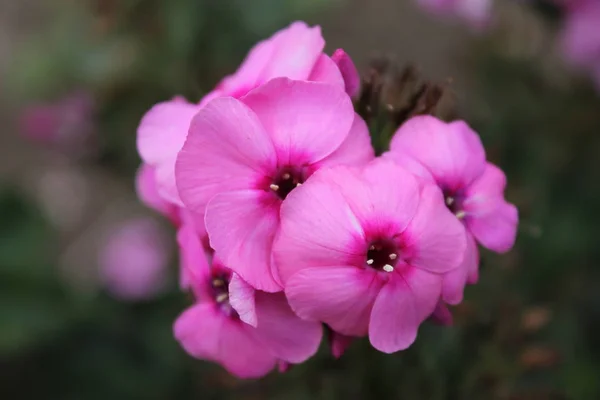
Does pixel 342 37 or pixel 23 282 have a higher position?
pixel 342 37

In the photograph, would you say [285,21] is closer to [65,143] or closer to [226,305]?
[65,143]

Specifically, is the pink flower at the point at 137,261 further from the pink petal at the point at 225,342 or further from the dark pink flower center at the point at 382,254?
the dark pink flower center at the point at 382,254

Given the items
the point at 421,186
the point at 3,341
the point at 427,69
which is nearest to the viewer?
the point at 421,186

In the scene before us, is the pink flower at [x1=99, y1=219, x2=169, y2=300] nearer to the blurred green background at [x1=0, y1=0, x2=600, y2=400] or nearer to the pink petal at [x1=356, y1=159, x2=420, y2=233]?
the blurred green background at [x1=0, y1=0, x2=600, y2=400]

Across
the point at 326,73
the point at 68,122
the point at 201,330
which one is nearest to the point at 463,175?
the point at 326,73

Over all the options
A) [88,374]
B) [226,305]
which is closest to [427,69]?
[88,374]

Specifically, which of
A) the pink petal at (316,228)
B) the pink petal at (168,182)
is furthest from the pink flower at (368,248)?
the pink petal at (168,182)

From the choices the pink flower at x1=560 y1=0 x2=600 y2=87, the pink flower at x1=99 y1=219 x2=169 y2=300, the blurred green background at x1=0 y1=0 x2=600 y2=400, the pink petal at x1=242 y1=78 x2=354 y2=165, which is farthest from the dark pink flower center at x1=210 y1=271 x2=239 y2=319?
the pink flower at x1=99 y1=219 x2=169 y2=300
